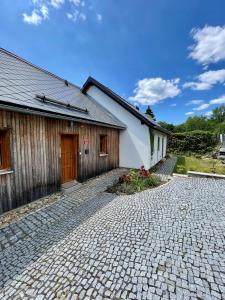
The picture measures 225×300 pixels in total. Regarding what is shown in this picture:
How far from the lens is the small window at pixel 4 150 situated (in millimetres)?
4453

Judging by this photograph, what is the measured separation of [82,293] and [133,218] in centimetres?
228

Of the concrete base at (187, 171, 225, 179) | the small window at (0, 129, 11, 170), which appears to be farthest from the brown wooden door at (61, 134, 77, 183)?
the concrete base at (187, 171, 225, 179)

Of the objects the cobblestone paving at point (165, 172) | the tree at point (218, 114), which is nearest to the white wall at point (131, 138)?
the cobblestone paving at point (165, 172)

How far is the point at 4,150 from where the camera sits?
452 centimetres

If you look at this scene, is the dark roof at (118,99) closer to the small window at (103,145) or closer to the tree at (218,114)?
the small window at (103,145)

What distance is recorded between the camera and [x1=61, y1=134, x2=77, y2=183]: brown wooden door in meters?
6.71

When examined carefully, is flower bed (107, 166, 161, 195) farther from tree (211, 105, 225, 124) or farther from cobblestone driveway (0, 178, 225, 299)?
tree (211, 105, 225, 124)

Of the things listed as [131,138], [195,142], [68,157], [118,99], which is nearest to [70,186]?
[68,157]

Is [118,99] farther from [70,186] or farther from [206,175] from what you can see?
[206,175]

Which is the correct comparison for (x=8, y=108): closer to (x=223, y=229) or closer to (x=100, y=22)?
(x=223, y=229)

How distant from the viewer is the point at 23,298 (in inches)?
82.6

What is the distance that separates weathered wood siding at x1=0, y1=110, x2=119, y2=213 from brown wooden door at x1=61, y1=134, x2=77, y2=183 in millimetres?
289

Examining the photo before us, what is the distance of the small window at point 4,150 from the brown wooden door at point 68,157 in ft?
7.62

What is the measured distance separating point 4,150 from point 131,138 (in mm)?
7861
